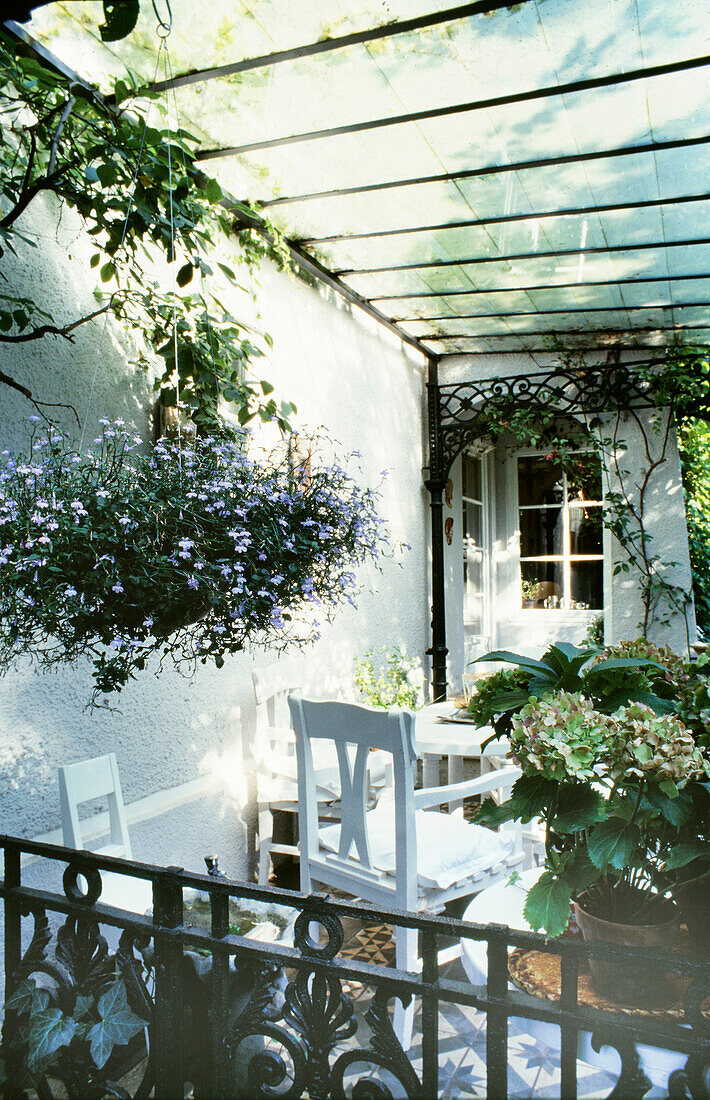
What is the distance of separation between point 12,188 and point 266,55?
2.97ft

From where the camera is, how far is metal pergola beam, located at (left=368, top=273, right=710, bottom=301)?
12.5 ft

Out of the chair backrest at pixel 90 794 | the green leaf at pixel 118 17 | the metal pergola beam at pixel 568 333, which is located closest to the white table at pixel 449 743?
the chair backrest at pixel 90 794

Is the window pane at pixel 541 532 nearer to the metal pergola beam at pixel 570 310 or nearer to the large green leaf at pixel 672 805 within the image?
the metal pergola beam at pixel 570 310

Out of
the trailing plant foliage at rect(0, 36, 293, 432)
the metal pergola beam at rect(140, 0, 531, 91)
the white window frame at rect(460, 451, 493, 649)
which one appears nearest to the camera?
the trailing plant foliage at rect(0, 36, 293, 432)

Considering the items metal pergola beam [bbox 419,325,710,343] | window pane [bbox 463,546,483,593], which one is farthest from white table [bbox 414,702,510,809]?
window pane [bbox 463,546,483,593]

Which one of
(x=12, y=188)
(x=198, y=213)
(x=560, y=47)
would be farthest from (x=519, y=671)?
(x=560, y=47)

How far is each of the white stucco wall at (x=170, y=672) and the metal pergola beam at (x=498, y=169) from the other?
466 mm

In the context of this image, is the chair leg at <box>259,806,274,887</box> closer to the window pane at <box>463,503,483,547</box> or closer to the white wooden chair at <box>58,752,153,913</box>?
the white wooden chair at <box>58,752,153,913</box>

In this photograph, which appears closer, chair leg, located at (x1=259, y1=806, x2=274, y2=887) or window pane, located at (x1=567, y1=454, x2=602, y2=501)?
chair leg, located at (x1=259, y1=806, x2=274, y2=887)

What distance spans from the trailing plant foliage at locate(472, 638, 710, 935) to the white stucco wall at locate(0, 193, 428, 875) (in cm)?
153

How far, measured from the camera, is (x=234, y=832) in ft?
10.1

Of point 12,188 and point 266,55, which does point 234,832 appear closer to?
point 12,188

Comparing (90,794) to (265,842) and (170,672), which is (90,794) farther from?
(265,842)

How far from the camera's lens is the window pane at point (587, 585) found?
6.64m
